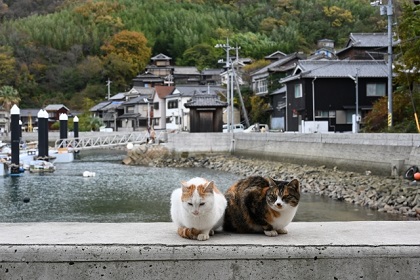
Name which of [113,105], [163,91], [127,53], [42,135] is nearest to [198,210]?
[42,135]

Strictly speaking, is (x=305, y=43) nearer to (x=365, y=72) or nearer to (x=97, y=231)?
(x=365, y=72)

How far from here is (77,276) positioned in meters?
2.77

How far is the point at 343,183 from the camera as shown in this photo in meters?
18.2

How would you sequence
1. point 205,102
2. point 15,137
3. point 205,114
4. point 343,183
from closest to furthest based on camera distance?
point 343,183
point 15,137
point 205,102
point 205,114

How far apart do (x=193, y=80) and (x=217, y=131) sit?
30.3 m

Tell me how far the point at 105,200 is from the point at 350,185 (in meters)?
8.33

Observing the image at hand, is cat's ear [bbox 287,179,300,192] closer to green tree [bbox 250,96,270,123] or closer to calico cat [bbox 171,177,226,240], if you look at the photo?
→ calico cat [bbox 171,177,226,240]

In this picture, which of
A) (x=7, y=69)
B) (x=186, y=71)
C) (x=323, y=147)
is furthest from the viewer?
(x=186, y=71)

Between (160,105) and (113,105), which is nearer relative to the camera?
(160,105)

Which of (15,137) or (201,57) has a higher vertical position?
(201,57)

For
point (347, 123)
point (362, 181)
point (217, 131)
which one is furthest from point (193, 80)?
point (362, 181)

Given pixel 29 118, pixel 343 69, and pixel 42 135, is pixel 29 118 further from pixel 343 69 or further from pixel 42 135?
pixel 343 69

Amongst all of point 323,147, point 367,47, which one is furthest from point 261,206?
point 367,47

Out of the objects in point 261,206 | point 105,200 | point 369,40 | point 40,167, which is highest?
point 369,40
